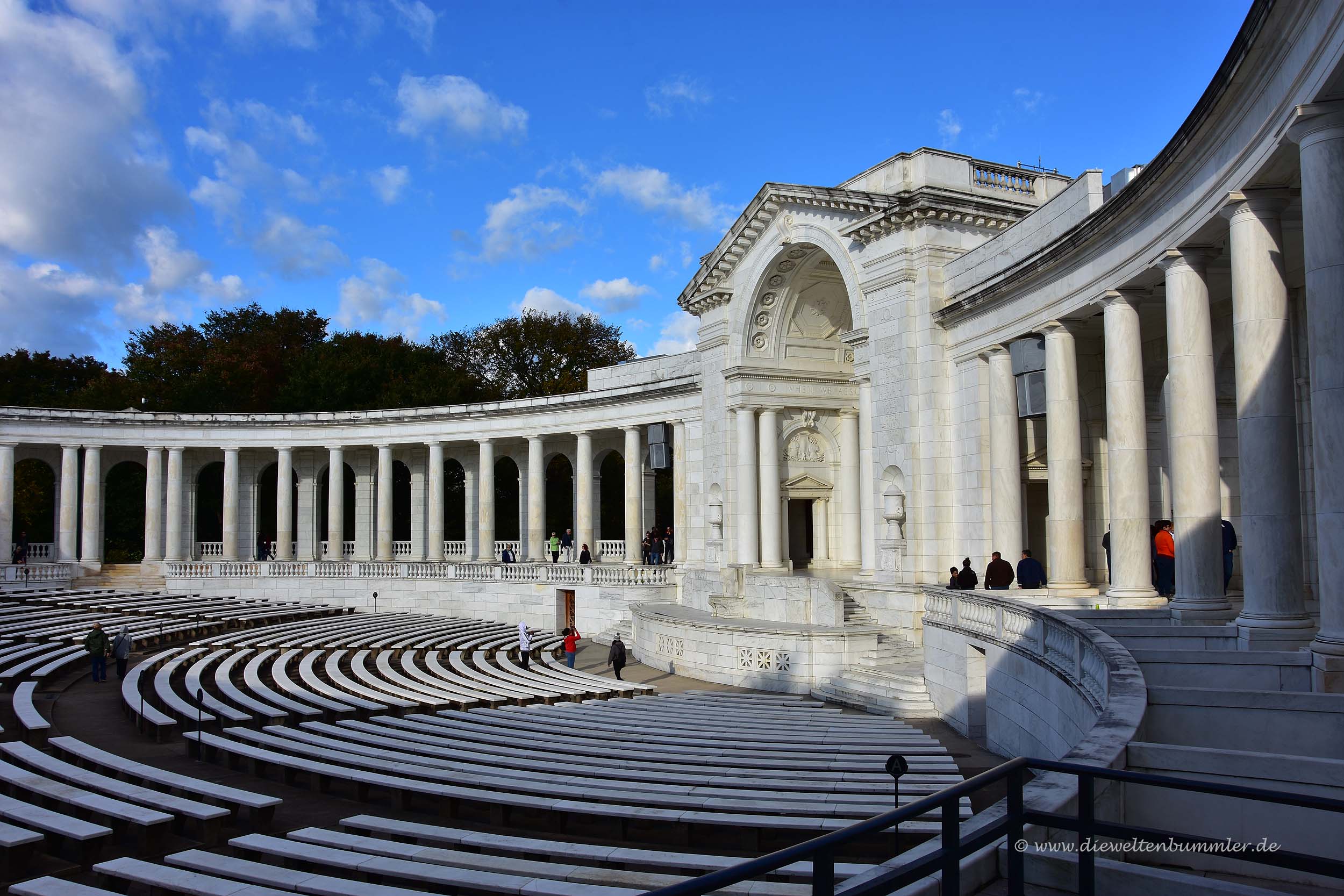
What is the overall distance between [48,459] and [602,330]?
147 feet

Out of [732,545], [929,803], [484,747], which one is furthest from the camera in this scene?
[732,545]

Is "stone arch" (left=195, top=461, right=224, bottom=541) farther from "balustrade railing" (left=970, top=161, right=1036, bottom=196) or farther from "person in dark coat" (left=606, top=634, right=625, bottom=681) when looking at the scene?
"balustrade railing" (left=970, top=161, right=1036, bottom=196)

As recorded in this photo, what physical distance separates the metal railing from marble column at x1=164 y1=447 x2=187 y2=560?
5879cm

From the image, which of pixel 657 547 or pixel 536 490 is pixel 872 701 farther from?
pixel 536 490

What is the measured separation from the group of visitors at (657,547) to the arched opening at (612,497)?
51.7 feet

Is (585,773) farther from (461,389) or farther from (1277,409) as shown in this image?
(461,389)

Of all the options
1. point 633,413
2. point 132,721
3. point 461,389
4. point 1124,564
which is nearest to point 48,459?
point 461,389

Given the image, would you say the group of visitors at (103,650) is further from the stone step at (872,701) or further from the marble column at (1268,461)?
the marble column at (1268,461)

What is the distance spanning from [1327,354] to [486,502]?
49.0 m

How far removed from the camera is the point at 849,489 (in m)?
43.6

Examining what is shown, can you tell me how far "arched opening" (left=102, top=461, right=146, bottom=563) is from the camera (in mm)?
67875

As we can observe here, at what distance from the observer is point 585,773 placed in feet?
53.0

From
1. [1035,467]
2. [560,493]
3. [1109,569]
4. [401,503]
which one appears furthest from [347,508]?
[1109,569]

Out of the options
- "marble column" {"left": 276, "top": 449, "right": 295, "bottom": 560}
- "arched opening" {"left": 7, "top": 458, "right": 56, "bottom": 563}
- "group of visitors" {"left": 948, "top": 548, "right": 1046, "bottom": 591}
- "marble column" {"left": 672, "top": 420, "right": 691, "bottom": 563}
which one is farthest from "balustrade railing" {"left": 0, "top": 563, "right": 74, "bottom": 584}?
"group of visitors" {"left": 948, "top": 548, "right": 1046, "bottom": 591}
